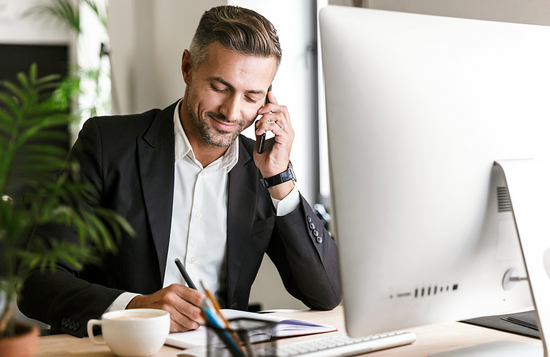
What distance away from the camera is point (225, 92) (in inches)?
55.7

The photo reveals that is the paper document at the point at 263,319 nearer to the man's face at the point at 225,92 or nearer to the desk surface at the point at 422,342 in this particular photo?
the desk surface at the point at 422,342

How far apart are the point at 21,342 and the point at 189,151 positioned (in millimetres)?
996

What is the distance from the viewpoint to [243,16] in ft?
4.93

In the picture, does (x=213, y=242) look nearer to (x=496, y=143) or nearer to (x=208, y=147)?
(x=208, y=147)

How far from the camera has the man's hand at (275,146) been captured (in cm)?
136

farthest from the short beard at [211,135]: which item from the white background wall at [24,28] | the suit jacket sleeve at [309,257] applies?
the white background wall at [24,28]

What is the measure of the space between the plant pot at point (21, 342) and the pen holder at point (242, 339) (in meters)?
0.18

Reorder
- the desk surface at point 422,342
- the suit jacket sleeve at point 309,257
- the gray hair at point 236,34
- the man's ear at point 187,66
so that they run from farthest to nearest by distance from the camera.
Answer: the man's ear at point 187,66, the gray hair at point 236,34, the suit jacket sleeve at point 309,257, the desk surface at point 422,342

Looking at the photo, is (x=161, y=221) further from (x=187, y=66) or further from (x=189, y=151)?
(x=187, y=66)

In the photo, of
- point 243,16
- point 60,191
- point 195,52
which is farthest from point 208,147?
point 60,191

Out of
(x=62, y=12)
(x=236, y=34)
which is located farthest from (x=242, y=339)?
(x=62, y=12)

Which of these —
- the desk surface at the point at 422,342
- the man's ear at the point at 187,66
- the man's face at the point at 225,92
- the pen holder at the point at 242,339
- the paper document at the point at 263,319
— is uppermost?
the man's ear at the point at 187,66

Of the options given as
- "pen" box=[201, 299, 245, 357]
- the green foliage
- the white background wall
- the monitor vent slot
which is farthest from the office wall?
the white background wall

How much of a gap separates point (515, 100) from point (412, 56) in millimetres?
194
